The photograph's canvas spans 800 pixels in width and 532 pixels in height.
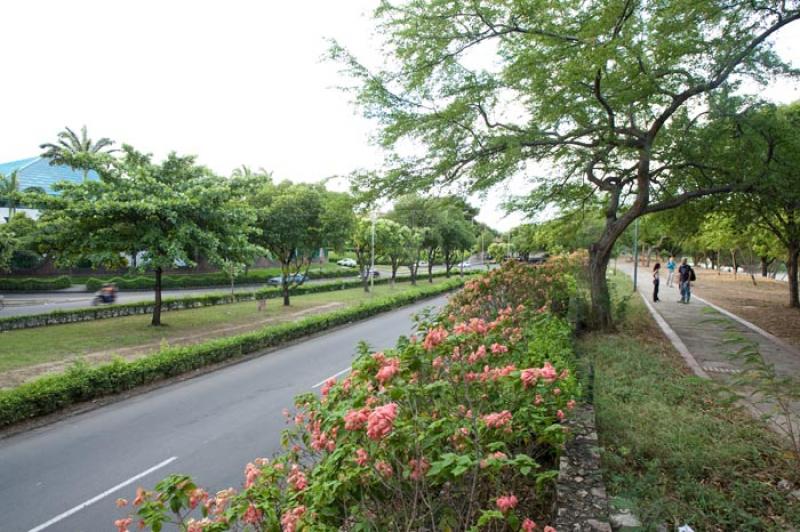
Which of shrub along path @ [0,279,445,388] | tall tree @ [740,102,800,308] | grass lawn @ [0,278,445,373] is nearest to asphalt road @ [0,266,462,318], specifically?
grass lawn @ [0,278,445,373]

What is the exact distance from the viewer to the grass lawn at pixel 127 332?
1335 cm

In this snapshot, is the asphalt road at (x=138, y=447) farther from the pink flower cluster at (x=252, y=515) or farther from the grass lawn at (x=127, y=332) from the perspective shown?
the grass lawn at (x=127, y=332)

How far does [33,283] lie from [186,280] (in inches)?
378

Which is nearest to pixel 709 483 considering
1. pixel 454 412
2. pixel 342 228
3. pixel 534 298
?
pixel 454 412

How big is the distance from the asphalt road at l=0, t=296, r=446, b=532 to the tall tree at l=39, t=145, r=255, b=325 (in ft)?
20.0

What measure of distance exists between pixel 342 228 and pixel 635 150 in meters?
16.4

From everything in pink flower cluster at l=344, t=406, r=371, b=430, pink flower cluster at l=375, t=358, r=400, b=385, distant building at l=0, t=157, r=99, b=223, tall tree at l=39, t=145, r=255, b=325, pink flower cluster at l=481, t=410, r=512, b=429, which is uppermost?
distant building at l=0, t=157, r=99, b=223

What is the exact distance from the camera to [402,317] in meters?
22.2

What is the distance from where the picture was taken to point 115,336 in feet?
52.7

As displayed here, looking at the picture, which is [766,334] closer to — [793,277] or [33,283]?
[793,277]

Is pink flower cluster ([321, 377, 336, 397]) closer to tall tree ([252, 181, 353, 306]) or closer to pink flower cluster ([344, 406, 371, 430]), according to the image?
pink flower cluster ([344, 406, 371, 430])

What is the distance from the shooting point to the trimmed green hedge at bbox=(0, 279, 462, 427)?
8328 mm

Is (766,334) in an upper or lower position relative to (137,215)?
lower

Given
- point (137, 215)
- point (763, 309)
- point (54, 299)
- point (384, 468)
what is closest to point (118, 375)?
point (137, 215)
